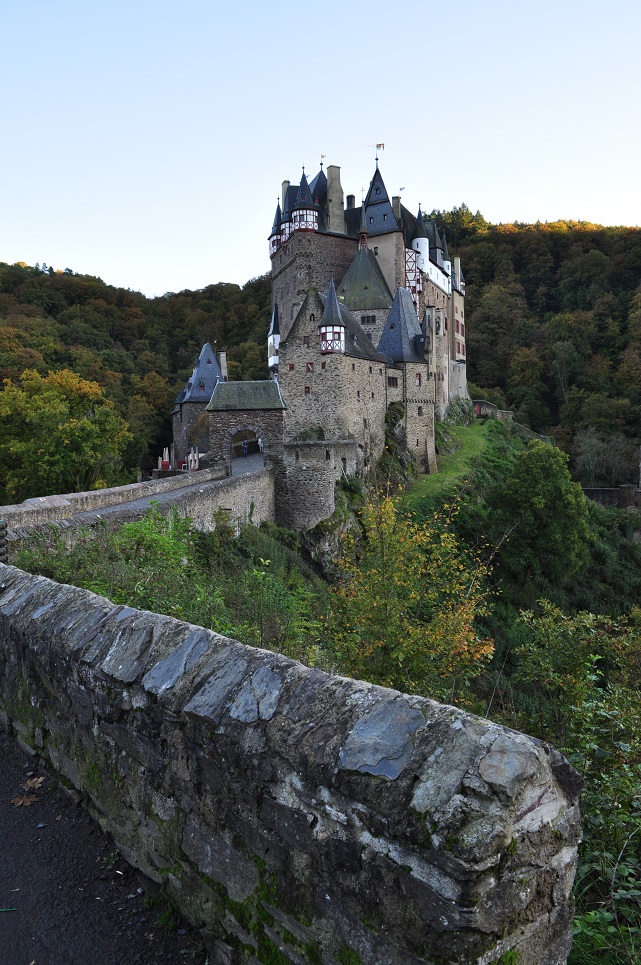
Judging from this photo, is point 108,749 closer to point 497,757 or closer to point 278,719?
point 278,719

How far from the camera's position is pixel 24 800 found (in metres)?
3.89

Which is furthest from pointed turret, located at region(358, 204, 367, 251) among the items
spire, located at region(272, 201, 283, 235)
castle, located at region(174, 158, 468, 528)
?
spire, located at region(272, 201, 283, 235)

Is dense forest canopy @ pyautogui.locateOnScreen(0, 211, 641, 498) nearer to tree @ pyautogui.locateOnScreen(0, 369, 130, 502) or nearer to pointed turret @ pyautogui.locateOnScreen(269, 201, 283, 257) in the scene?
tree @ pyautogui.locateOnScreen(0, 369, 130, 502)

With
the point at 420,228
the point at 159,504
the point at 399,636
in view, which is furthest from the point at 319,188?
the point at 399,636

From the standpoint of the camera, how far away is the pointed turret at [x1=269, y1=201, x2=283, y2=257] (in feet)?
148

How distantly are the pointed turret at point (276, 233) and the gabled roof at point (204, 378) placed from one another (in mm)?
Result: 8658

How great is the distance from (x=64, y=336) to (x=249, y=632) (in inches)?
2298

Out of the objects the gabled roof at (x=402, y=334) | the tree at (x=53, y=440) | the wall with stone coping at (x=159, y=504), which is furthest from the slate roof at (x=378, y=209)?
the wall with stone coping at (x=159, y=504)

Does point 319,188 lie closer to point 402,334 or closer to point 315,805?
point 402,334

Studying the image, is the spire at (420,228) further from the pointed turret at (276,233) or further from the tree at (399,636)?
the tree at (399,636)

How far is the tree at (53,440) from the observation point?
29.2 meters

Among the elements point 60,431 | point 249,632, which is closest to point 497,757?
point 249,632

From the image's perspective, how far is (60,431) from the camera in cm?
2914

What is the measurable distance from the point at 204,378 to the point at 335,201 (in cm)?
1535
